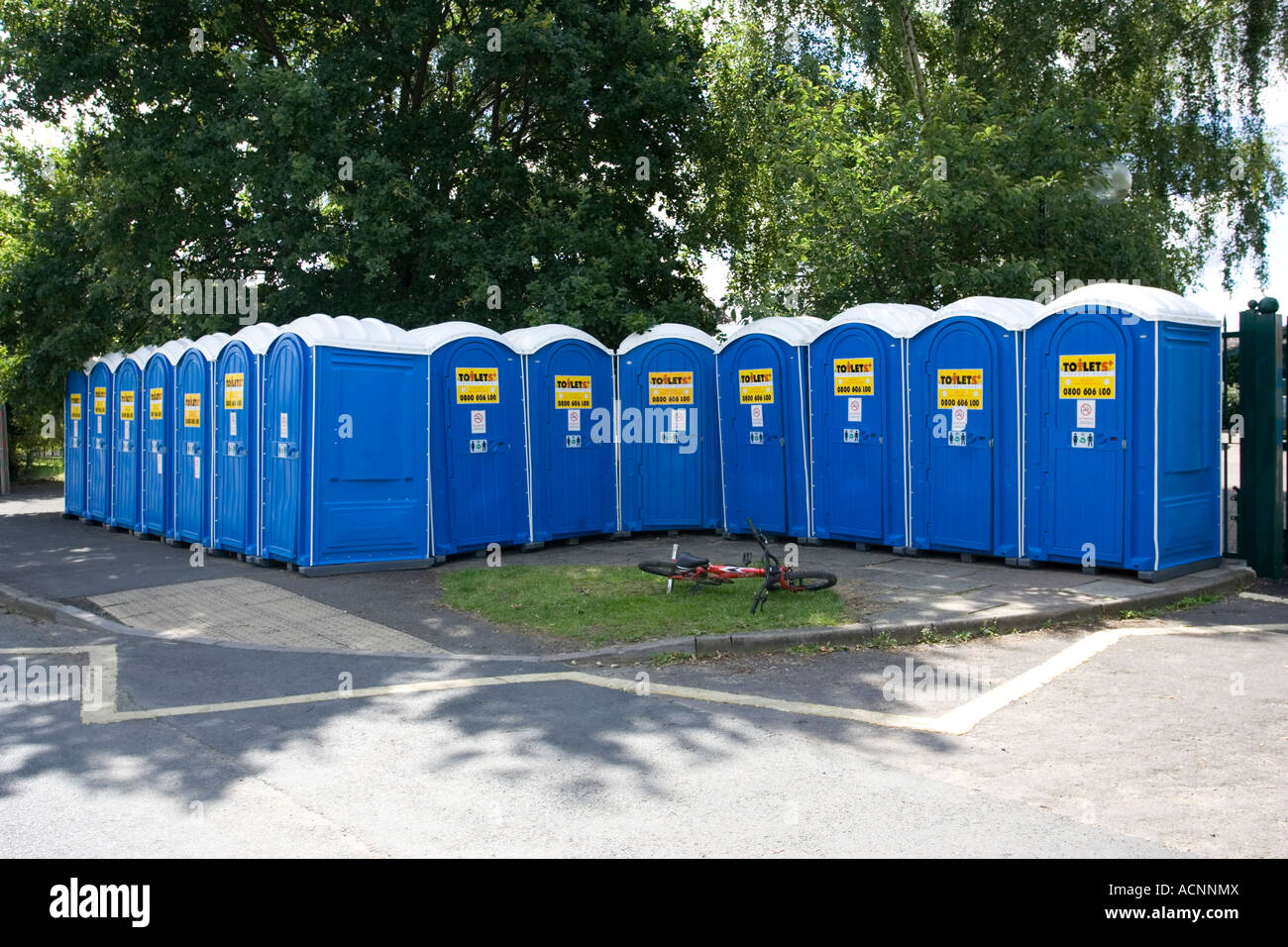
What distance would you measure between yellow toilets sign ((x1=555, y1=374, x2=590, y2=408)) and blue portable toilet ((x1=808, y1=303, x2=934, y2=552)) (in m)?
2.70

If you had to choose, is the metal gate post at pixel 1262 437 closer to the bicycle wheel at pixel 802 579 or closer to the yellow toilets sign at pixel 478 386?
the bicycle wheel at pixel 802 579

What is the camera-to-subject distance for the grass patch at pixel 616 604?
791 cm

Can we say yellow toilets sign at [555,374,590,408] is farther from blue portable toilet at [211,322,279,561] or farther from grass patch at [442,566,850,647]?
blue portable toilet at [211,322,279,561]

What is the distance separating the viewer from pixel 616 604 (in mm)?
8852

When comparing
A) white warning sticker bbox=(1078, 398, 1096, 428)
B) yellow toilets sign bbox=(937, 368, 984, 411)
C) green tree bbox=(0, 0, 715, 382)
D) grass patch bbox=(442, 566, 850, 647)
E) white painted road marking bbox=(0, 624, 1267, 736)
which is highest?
green tree bbox=(0, 0, 715, 382)

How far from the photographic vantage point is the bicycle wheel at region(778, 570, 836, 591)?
879 cm

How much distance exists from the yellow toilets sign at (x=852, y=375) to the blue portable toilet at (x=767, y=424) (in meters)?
0.44

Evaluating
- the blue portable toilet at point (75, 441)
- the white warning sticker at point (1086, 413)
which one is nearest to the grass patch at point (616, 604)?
the white warning sticker at point (1086, 413)

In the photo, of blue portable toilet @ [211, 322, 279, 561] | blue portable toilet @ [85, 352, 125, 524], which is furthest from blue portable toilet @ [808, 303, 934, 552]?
blue portable toilet @ [85, 352, 125, 524]

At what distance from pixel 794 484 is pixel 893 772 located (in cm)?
775

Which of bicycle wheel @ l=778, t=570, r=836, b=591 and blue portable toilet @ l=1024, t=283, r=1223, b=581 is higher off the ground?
blue portable toilet @ l=1024, t=283, r=1223, b=581
